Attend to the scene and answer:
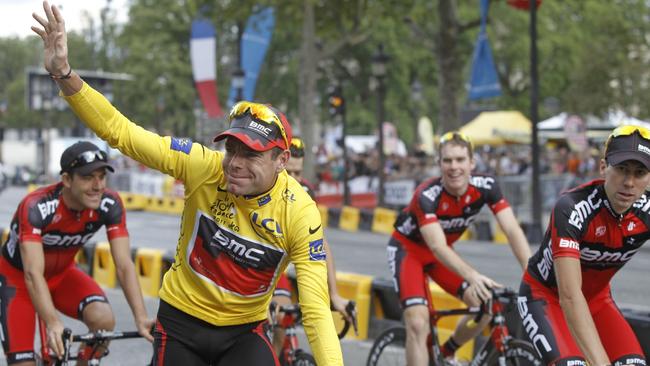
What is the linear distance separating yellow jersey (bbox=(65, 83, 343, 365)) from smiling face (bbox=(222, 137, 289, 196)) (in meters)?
0.16

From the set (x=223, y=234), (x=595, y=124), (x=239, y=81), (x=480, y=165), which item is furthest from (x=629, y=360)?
(x=595, y=124)

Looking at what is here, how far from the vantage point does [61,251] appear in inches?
284

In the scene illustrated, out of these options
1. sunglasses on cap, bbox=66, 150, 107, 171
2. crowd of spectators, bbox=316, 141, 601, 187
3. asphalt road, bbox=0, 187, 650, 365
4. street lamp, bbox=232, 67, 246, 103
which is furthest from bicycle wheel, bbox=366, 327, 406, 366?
street lamp, bbox=232, 67, 246, 103

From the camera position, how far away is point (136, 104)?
209 feet

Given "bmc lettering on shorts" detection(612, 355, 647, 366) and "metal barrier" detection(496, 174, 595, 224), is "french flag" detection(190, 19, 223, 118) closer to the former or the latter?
"metal barrier" detection(496, 174, 595, 224)

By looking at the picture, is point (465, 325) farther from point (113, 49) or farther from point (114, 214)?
point (113, 49)

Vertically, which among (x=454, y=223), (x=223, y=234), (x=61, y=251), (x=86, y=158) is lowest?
(x=61, y=251)

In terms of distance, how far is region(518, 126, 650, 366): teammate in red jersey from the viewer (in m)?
5.25

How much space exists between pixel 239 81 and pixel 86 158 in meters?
25.6

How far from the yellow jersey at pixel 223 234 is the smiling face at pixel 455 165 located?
2904mm

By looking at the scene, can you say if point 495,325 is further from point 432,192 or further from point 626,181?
point 626,181

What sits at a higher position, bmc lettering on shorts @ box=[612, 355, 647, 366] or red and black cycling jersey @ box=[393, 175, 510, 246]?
red and black cycling jersey @ box=[393, 175, 510, 246]

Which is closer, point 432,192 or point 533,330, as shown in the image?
point 533,330

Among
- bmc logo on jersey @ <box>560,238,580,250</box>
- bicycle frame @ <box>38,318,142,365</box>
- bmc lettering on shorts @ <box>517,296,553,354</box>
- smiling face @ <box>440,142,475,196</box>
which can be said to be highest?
smiling face @ <box>440,142,475,196</box>
